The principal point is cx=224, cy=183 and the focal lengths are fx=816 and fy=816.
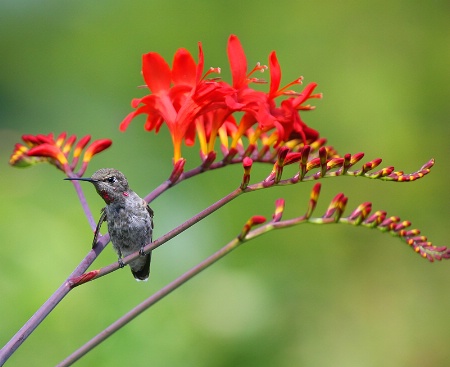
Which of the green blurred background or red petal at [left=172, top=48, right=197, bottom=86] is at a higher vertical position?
red petal at [left=172, top=48, right=197, bottom=86]

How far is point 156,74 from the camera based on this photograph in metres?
1.26

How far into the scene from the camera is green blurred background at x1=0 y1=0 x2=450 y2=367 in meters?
2.37

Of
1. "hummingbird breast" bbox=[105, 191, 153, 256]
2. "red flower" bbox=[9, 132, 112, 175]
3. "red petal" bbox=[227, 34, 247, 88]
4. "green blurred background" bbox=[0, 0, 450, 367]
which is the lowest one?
"green blurred background" bbox=[0, 0, 450, 367]

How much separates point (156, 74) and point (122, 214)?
9.4 inches

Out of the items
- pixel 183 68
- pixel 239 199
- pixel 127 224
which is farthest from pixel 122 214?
pixel 239 199

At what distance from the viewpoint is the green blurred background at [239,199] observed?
7.76 feet

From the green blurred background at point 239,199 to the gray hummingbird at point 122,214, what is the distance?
1.12m

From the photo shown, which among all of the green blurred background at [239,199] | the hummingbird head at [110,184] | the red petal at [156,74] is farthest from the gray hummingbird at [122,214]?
the green blurred background at [239,199]

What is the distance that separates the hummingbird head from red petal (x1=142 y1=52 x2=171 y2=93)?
0.64ft

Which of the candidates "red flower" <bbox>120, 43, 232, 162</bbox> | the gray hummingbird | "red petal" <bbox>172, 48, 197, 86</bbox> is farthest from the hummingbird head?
"red petal" <bbox>172, 48, 197, 86</bbox>

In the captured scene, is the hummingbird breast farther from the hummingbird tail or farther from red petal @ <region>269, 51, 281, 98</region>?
red petal @ <region>269, 51, 281, 98</region>

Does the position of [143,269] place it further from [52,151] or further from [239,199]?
[239,199]

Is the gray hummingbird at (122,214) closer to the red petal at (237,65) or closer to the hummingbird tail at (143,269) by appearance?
the hummingbird tail at (143,269)

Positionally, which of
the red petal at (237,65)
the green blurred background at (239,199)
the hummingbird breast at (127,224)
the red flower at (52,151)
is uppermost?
the red petal at (237,65)
